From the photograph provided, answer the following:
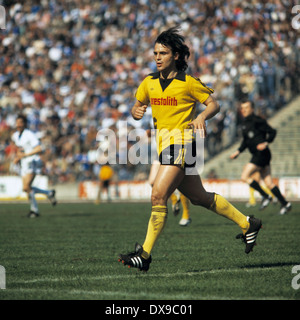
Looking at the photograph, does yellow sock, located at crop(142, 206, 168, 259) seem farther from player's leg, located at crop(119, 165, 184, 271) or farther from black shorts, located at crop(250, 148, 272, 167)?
black shorts, located at crop(250, 148, 272, 167)

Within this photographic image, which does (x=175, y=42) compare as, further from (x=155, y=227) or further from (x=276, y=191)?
(x=276, y=191)

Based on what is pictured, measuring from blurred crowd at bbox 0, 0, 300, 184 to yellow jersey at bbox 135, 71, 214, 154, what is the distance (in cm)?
1821

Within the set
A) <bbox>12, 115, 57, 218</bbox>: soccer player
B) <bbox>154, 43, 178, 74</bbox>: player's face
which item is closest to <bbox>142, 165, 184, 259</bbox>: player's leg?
<bbox>154, 43, 178, 74</bbox>: player's face

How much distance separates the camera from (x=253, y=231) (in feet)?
23.9

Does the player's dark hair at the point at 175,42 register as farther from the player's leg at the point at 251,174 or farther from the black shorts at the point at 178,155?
the player's leg at the point at 251,174

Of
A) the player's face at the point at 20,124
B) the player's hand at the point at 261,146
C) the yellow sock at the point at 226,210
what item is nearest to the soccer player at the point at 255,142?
the player's hand at the point at 261,146

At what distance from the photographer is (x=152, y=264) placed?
7.53 metres

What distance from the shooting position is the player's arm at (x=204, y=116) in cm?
650

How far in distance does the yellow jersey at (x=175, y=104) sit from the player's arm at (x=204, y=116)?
74 millimetres

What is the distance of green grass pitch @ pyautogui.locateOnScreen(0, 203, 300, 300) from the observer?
560 cm

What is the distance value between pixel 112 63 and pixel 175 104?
1005 inches

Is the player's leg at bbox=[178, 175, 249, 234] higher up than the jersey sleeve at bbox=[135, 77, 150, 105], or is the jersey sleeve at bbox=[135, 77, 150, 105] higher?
the jersey sleeve at bbox=[135, 77, 150, 105]
